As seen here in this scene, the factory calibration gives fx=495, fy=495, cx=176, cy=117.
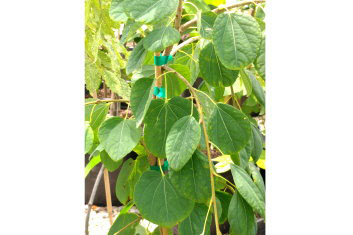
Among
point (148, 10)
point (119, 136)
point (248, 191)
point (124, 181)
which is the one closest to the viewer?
point (148, 10)

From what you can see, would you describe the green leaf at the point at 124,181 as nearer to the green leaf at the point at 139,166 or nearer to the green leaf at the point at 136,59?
the green leaf at the point at 139,166

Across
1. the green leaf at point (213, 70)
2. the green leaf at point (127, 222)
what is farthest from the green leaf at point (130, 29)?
the green leaf at point (127, 222)

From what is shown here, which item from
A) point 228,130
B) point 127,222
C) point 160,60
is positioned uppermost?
point 160,60

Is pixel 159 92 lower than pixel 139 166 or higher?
higher

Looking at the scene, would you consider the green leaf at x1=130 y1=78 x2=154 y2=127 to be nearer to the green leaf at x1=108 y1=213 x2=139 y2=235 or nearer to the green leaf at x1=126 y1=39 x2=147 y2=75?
the green leaf at x1=126 y1=39 x2=147 y2=75

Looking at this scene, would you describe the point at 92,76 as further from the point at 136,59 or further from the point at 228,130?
the point at 228,130
